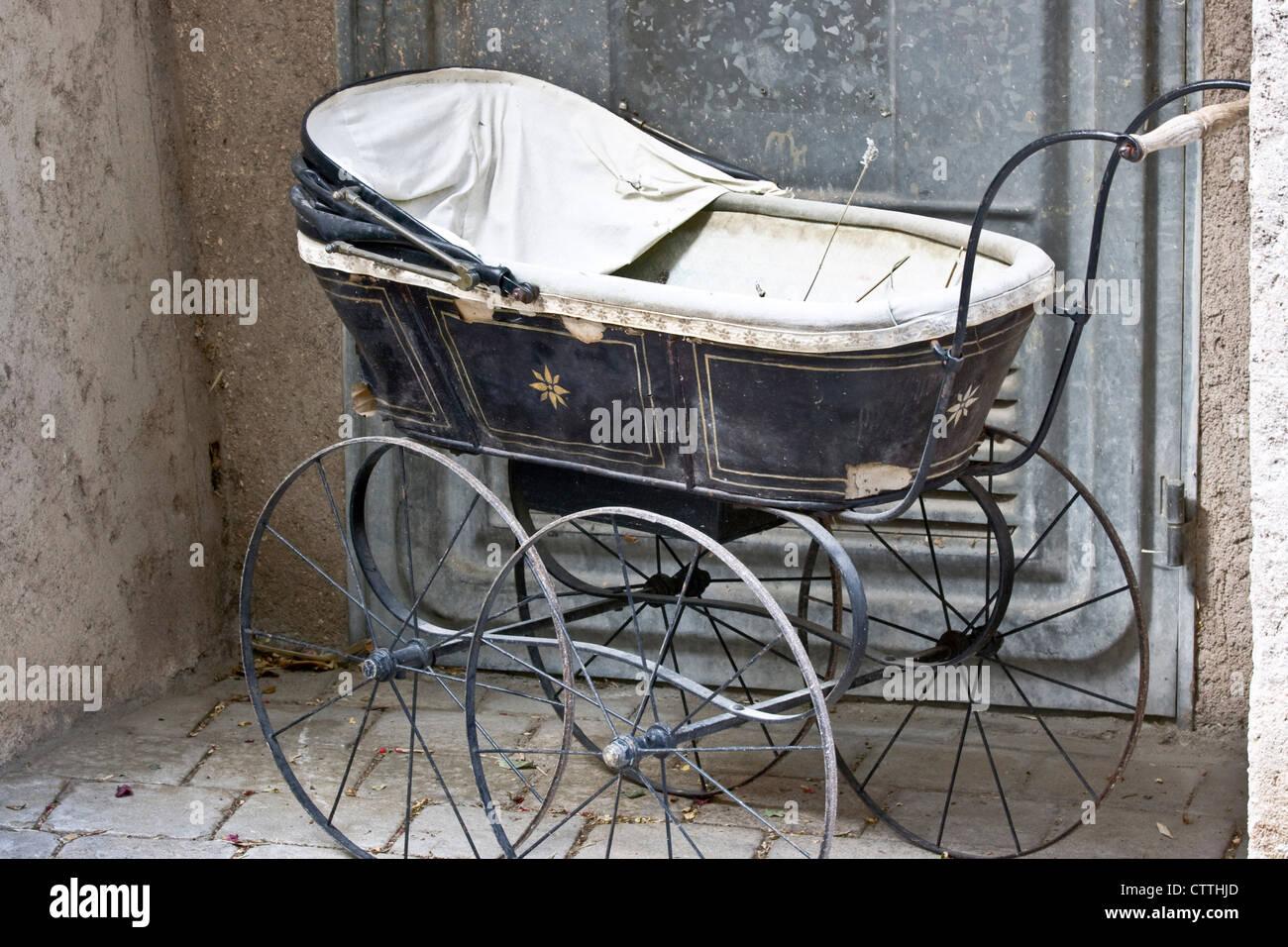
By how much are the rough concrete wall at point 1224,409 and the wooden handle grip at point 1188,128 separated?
999 mm

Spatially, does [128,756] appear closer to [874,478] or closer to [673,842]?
[673,842]

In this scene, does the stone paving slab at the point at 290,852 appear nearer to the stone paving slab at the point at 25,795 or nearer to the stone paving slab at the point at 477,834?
the stone paving slab at the point at 477,834

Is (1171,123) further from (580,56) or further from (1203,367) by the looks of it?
(580,56)

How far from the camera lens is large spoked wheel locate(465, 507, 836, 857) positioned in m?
3.19

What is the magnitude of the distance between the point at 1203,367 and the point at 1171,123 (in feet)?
4.51

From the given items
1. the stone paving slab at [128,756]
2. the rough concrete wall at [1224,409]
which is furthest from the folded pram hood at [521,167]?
the stone paving slab at [128,756]

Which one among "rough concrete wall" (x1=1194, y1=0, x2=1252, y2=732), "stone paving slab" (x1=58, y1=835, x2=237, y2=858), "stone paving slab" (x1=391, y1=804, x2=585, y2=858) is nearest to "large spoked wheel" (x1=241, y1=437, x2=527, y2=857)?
"stone paving slab" (x1=391, y1=804, x2=585, y2=858)

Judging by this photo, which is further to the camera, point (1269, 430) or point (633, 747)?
point (633, 747)

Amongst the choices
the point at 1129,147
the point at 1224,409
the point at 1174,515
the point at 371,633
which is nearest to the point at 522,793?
the point at 371,633

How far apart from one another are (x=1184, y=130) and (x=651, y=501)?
128 cm

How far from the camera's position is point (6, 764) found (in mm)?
3977

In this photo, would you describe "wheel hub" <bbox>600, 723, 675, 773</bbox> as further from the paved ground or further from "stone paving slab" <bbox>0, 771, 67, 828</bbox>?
"stone paving slab" <bbox>0, 771, 67, 828</bbox>

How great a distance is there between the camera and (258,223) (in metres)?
4.54

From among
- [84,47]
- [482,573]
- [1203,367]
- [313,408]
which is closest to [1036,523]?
[1203,367]
